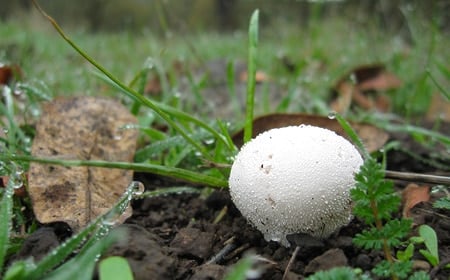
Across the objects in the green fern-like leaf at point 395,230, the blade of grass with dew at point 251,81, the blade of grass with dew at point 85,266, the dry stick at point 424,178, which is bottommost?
the blade of grass with dew at point 85,266

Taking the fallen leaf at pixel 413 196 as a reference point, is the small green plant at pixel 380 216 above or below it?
above

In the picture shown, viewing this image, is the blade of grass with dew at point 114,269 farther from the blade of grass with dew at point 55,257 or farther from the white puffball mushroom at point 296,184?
the white puffball mushroom at point 296,184

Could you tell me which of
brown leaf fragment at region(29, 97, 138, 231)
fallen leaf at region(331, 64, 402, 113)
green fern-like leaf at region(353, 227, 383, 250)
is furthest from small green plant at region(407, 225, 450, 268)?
fallen leaf at region(331, 64, 402, 113)

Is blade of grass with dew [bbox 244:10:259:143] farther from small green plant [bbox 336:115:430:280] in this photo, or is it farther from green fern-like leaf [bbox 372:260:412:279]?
green fern-like leaf [bbox 372:260:412:279]

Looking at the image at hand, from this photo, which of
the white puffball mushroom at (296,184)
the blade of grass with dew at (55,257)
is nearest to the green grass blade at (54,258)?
the blade of grass with dew at (55,257)

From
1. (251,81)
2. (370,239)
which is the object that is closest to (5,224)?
(370,239)

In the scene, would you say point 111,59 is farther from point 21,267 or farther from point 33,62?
point 21,267
